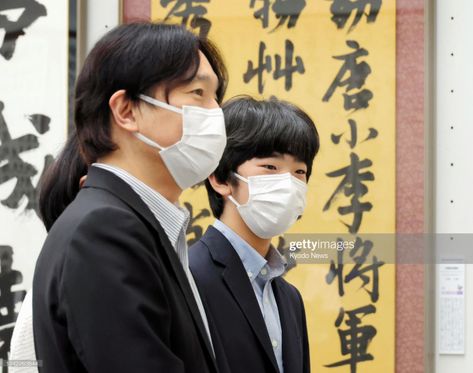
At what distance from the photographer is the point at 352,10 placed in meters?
2.64

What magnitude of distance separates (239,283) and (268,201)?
21 cm

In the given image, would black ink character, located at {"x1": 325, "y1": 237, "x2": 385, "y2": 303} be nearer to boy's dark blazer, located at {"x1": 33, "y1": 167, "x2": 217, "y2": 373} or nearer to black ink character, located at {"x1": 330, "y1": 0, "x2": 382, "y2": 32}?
black ink character, located at {"x1": 330, "y1": 0, "x2": 382, "y2": 32}

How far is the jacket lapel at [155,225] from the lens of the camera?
99 cm

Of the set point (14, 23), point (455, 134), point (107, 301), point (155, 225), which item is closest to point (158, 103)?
point (155, 225)

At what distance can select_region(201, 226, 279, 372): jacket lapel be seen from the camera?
1513mm

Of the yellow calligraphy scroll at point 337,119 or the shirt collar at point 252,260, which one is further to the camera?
the yellow calligraphy scroll at point 337,119

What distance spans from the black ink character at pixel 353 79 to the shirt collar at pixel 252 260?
1.08 metres

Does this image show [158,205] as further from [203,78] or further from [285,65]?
[285,65]

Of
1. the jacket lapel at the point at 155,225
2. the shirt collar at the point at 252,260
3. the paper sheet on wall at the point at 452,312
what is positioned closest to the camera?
the jacket lapel at the point at 155,225

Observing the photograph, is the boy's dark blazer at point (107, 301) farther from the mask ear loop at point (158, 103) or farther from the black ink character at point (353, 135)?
the black ink character at point (353, 135)

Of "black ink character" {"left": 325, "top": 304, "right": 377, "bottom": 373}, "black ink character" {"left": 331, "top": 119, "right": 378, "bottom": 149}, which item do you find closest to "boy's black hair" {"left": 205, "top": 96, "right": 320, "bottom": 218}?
"black ink character" {"left": 331, "top": 119, "right": 378, "bottom": 149}

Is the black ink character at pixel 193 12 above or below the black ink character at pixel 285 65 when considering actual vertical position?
above

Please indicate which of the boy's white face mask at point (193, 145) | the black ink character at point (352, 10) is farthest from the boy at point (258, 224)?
the black ink character at point (352, 10)

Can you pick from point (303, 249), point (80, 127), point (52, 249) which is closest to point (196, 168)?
point (80, 127)
